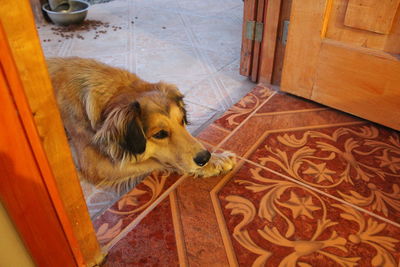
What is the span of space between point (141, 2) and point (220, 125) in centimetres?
341

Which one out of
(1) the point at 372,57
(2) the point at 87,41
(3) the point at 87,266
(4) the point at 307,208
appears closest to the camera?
(3) the point at 87,266

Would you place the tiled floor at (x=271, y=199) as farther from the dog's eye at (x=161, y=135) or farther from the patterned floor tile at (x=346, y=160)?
the dog's eye at (x=161, y=135)

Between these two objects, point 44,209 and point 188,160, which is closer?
point 44,209

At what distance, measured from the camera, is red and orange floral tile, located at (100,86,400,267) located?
1.22 meters

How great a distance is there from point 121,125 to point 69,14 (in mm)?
2904

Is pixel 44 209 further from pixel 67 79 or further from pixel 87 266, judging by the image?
pixel 67 79

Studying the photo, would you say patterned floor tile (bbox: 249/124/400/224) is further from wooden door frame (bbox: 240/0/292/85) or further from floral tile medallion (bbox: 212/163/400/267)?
wooden door frame (bbox: 240/0/292/85)

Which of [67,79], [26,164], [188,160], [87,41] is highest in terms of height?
[26,164]

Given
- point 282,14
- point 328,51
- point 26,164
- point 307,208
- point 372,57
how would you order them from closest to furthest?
point 26,164, point 307,208, point 372,57, point 328,51, point 282,14

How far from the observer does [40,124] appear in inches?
31.1

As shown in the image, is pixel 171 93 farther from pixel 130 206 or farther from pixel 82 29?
pixel 82 29

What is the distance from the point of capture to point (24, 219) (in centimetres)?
84

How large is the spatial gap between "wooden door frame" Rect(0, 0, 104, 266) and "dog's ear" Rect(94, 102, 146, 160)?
43 centimetres

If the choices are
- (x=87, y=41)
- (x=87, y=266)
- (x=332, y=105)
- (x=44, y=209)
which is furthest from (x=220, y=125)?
(x=87, y=41)
